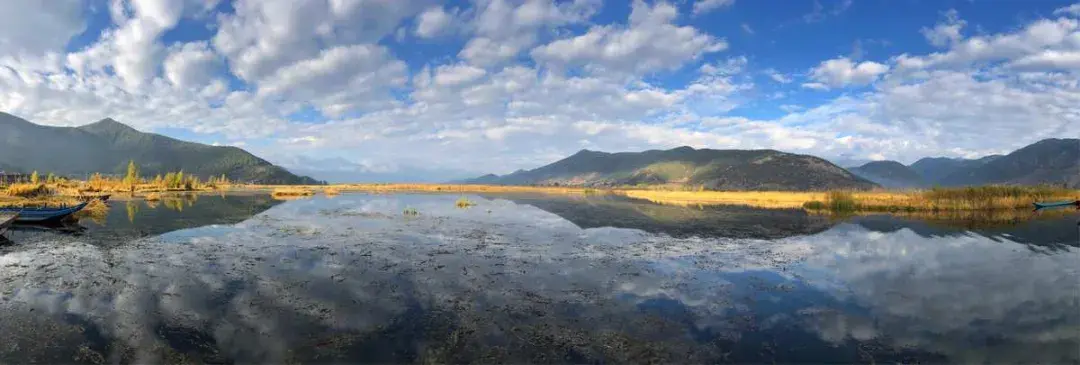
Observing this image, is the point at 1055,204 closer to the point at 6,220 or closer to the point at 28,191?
the point at 6,220

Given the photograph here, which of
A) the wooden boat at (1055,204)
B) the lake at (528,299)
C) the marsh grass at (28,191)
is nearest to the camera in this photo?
the lake at (528,299)

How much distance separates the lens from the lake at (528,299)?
1077 cm

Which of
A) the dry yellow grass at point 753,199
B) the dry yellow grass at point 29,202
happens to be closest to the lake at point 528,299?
the dry yellow grass at point 29,202

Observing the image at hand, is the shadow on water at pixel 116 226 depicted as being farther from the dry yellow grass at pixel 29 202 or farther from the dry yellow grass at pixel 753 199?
the dry yellow grass at pixel 753 199

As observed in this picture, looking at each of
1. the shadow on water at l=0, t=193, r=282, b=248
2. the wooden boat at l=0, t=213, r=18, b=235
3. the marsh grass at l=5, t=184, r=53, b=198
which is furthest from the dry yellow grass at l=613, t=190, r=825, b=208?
the marsh grass at l=5, t=184, r=53, b=198

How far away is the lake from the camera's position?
424 inches

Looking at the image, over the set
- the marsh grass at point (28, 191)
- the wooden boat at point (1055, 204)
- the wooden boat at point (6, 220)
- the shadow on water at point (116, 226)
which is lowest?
the shadow on water at point (116, 226)

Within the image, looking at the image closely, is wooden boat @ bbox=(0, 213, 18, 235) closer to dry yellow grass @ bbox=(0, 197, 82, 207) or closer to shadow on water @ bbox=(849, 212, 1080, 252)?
dry yellow grass @ bbox=(0, 197, 82, 207)

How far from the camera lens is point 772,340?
11625 millimetres

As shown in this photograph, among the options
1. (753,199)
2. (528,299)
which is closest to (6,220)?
(528,299)

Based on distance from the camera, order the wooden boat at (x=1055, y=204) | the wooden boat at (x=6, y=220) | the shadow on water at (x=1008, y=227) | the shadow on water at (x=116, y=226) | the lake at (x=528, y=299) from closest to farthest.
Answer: the lake at (x=528, y=299), the shadow on water at (x=116, y=226), the wooden boat at (x=6, y=220), the shadow on water at (x=1008, y=227), the wooden boat at (x=1055, y=204)

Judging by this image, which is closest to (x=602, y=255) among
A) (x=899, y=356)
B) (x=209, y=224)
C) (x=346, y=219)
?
(x=899, y=356)

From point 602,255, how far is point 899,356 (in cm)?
1426

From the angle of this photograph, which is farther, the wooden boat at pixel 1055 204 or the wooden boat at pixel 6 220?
the wooden boat at pixel 1055 204
